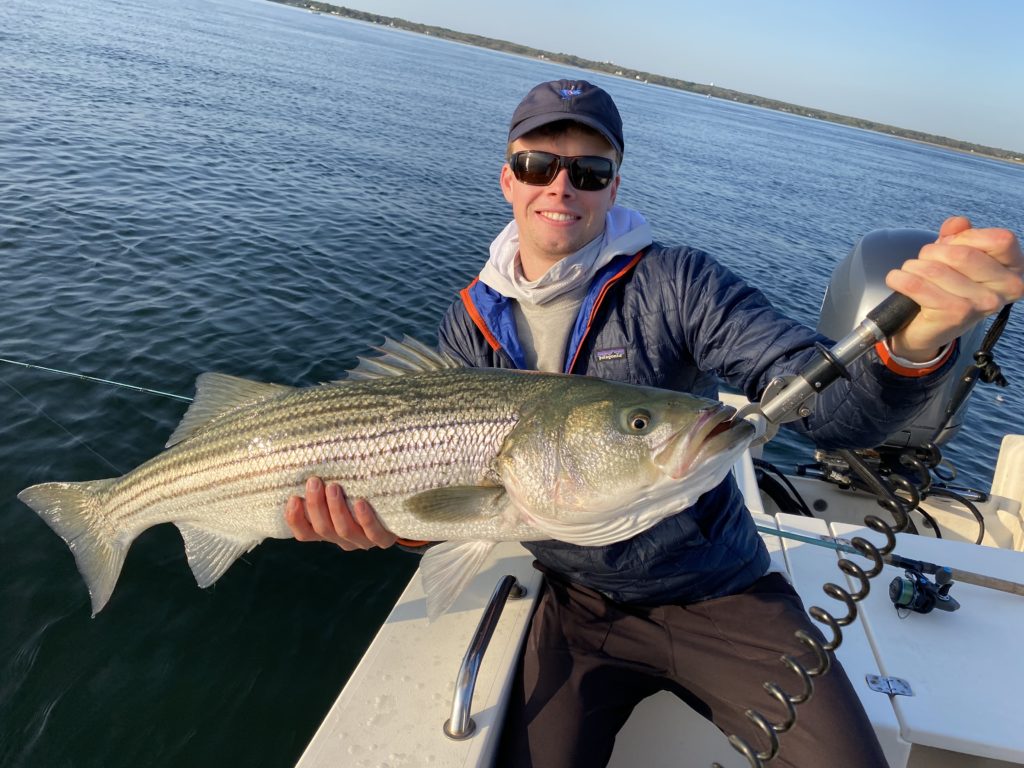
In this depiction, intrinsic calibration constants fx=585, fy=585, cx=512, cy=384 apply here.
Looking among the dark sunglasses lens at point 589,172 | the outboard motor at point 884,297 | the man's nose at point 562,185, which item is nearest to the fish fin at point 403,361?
the man's nose at point 562,185

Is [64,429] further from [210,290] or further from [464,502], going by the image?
[464,502]

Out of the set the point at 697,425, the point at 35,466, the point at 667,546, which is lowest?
the point at 35,466

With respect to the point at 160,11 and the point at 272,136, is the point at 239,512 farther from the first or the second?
the point at 160,11

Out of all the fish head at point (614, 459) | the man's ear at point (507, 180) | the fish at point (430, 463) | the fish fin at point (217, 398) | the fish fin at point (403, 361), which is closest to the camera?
the fish head at point (614, 459)

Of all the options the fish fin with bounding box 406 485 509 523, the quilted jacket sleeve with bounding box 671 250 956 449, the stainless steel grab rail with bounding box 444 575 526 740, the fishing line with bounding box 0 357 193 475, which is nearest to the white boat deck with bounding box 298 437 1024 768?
the stainless steel grab rail with bounding box 444 575 526 740

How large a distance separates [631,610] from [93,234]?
13.0m

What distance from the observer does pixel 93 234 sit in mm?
11594

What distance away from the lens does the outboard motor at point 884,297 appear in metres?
5.40

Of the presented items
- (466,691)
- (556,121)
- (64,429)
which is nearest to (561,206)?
(556,121)

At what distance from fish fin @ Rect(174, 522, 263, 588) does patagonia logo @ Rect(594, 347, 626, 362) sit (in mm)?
2241

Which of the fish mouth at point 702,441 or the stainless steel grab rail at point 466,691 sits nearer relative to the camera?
the fish mouth at point 702,441

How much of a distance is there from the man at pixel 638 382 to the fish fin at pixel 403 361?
440 mm

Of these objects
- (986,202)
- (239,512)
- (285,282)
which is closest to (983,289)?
(239,512)

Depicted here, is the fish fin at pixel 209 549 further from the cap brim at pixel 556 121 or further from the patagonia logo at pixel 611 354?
the cap brim at pixel 556 121
